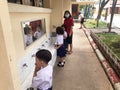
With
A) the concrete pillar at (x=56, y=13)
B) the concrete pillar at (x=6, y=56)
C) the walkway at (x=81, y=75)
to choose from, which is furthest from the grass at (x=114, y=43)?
the concrete pillar at (x=6, y=56)

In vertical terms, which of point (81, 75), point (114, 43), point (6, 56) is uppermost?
point (6, 56)

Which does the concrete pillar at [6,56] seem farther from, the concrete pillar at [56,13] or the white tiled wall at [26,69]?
the concrete pillar at [56,13]

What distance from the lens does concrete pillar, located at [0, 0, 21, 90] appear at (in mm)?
987

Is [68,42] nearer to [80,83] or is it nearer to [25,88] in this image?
[80,83]

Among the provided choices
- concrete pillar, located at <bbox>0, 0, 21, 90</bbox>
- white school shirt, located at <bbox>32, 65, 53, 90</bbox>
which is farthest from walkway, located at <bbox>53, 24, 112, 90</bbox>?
concrete pillar, located at <bbox>0, 0, 21, 90</bbox>

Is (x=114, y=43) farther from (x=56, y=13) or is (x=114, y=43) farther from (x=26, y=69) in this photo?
(x=26, y=69)

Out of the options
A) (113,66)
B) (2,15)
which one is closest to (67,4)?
(113,66)

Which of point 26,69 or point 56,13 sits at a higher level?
point 56,13

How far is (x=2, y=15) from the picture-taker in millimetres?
972

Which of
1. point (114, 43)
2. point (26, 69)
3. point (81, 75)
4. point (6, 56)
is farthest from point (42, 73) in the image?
point (114, 43)

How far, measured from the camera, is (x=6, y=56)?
104 centimetres

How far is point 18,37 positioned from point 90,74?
6.98 ft

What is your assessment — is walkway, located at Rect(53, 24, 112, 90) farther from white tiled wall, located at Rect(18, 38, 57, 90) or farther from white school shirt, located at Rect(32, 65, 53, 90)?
white school shirt, located at Rect(32, 65, 53, 90)

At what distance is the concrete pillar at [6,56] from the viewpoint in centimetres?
99
